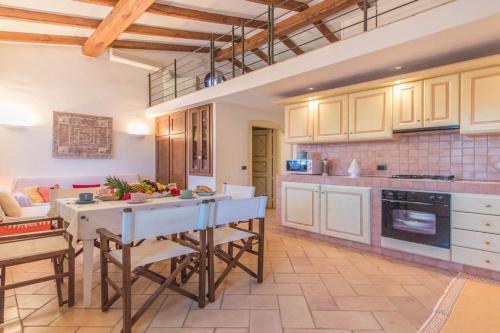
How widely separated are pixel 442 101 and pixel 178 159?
463cm

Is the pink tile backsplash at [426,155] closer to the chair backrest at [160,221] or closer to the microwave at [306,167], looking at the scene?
the microwave at [306,167]

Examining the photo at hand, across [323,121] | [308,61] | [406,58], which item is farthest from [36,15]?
[406,58]

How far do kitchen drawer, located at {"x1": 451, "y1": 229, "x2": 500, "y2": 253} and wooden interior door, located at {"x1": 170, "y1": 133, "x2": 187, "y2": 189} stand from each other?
4552 millimetres

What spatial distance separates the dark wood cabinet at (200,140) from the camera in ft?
17.2

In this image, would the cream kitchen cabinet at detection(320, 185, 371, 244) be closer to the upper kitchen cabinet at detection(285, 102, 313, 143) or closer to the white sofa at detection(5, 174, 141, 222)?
the upper kitchen cabinet at detection(285, 102, 313, 143)

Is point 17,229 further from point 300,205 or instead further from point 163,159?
point 300,205

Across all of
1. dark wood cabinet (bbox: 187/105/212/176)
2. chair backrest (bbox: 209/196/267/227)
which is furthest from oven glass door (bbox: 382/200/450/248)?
dark wood cabinet (bbox: 187/105/212/176)

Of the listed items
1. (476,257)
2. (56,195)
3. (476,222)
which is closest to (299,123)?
(476,222)

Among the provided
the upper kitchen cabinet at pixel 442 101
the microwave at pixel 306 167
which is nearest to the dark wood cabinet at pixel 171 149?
the microwave at pixel 306 167

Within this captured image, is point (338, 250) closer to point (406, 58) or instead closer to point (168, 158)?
point (406, 58)

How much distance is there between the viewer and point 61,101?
541 centimetres

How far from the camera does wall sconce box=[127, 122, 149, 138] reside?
6.28 metres

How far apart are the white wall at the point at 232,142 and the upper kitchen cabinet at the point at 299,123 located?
4.14 ft

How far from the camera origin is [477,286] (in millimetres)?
2506
